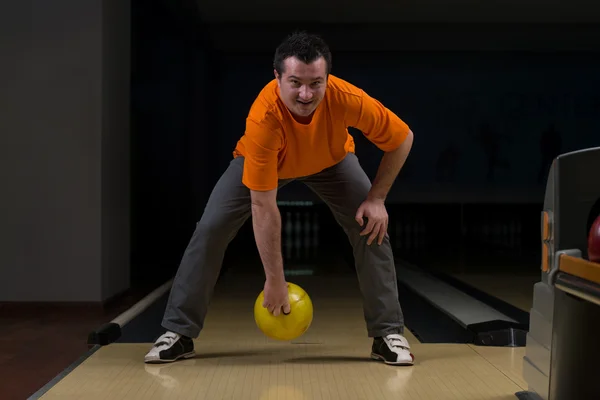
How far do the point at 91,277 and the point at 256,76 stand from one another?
16.5 ft

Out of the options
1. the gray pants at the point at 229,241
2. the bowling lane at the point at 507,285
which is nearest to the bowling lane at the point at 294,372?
the gray pants at the point at 229,241

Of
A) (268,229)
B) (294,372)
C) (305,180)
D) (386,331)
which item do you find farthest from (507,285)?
(268,229)

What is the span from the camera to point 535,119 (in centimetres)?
882

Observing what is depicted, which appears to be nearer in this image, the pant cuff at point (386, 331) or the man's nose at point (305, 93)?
the man's nose at point (305, 93)

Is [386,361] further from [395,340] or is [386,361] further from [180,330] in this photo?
[180,330]

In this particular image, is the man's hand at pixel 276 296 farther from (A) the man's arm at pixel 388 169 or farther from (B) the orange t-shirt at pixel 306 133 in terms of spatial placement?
(A) the man's arm at pixel 388 169

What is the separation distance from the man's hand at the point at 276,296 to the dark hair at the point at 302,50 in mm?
618

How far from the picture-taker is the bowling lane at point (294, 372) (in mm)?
2141

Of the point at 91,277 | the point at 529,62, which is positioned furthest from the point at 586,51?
the point at 91,277

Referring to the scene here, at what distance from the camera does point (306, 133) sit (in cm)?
228

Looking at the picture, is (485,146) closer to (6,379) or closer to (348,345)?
(348,345)

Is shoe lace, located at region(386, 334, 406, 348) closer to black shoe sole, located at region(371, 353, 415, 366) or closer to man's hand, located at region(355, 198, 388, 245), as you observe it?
black shoe sole, located at region(371, 353, 415, 366)

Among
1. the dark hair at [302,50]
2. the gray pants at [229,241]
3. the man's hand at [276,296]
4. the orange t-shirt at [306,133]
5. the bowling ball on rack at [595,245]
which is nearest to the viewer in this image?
the bowling ball on rack at [595,245]

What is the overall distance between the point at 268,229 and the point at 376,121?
0.47 m
